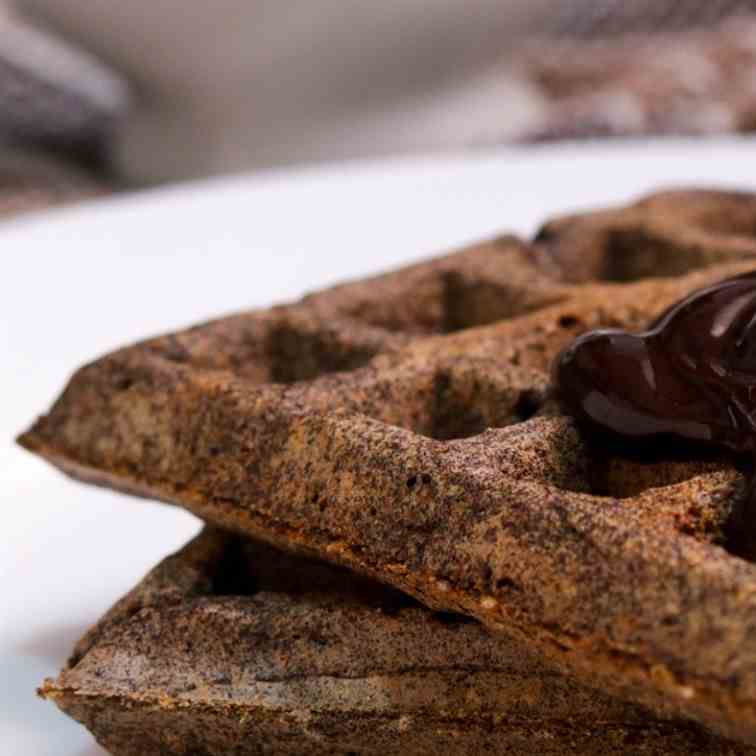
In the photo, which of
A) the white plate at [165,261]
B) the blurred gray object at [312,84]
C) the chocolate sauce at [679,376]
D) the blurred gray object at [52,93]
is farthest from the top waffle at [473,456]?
the blurred gray object at [52,93]

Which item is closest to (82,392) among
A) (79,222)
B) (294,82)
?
(79,222)

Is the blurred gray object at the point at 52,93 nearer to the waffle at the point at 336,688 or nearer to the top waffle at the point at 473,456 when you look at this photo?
the top waffle at the point at 473,456

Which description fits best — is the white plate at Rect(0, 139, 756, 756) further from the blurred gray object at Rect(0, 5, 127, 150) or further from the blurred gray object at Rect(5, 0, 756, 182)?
the blurred gray object at Rect(0, 5, 127, 150)

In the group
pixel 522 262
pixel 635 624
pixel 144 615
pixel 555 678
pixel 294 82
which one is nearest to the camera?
pixel 635 624

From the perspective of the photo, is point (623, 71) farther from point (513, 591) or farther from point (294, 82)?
point (513, 591)

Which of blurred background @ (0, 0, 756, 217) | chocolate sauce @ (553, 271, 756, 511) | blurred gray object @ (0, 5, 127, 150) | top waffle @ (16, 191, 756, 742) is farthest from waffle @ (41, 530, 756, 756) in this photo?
blurred gray object @ (0, 5, 127, 150)

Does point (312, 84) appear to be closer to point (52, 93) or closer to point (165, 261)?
point (52, 93)
